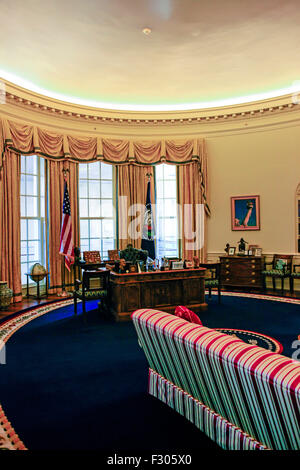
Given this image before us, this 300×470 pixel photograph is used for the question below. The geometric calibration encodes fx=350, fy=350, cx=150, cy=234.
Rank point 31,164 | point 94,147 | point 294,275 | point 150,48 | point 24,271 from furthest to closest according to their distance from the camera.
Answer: point 94,147 → point 31,164 → point 24,271 → point 294,275 → point 150,48

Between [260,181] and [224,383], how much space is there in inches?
286

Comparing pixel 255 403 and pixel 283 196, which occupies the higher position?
pixel 283 196

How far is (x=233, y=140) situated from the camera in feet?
29.6

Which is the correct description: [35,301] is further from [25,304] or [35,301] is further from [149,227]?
[149,227]

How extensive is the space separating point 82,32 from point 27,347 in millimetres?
4618

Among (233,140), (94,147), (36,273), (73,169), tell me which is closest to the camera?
(36,273)

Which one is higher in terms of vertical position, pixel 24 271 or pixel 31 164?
pixel 31 164

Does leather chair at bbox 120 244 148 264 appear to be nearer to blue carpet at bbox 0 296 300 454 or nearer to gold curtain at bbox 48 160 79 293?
gold curtain at bbox 48 160 79 293

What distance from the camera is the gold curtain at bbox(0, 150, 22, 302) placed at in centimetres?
695

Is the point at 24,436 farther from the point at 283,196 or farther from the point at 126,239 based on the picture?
the point at 283,196

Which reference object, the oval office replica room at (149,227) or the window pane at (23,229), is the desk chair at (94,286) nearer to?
the oval office replica room at (149,227)

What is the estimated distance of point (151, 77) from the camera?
7.17 m

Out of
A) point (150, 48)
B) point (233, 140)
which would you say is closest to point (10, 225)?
point (150, 48)

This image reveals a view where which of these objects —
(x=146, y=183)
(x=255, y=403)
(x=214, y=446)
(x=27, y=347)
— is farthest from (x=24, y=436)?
(x=146, y=183)
